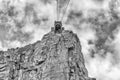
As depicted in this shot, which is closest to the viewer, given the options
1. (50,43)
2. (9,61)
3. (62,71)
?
(62,71)

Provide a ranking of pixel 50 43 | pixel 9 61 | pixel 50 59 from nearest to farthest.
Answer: pixel 50 59 < pixel 50 43 < pixel 9 61

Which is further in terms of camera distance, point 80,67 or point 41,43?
point 41,43

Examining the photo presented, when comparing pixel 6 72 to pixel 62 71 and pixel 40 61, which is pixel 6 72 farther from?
pixel 62 71

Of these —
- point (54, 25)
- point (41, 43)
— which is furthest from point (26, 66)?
point (54, 25)

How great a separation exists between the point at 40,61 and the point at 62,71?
37.5 ft

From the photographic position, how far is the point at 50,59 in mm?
86875

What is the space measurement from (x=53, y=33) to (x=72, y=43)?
8.20 metres

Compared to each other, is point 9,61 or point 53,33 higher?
point 53,33

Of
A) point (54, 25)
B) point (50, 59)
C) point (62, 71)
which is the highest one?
point (54, 25)

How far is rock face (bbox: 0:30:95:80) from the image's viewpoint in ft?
274

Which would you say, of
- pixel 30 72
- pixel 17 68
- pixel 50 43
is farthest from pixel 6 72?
pixel 50 43

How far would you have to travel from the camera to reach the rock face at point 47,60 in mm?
83375

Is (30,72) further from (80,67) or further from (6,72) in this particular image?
(80,67)

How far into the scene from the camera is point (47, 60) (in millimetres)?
87312
